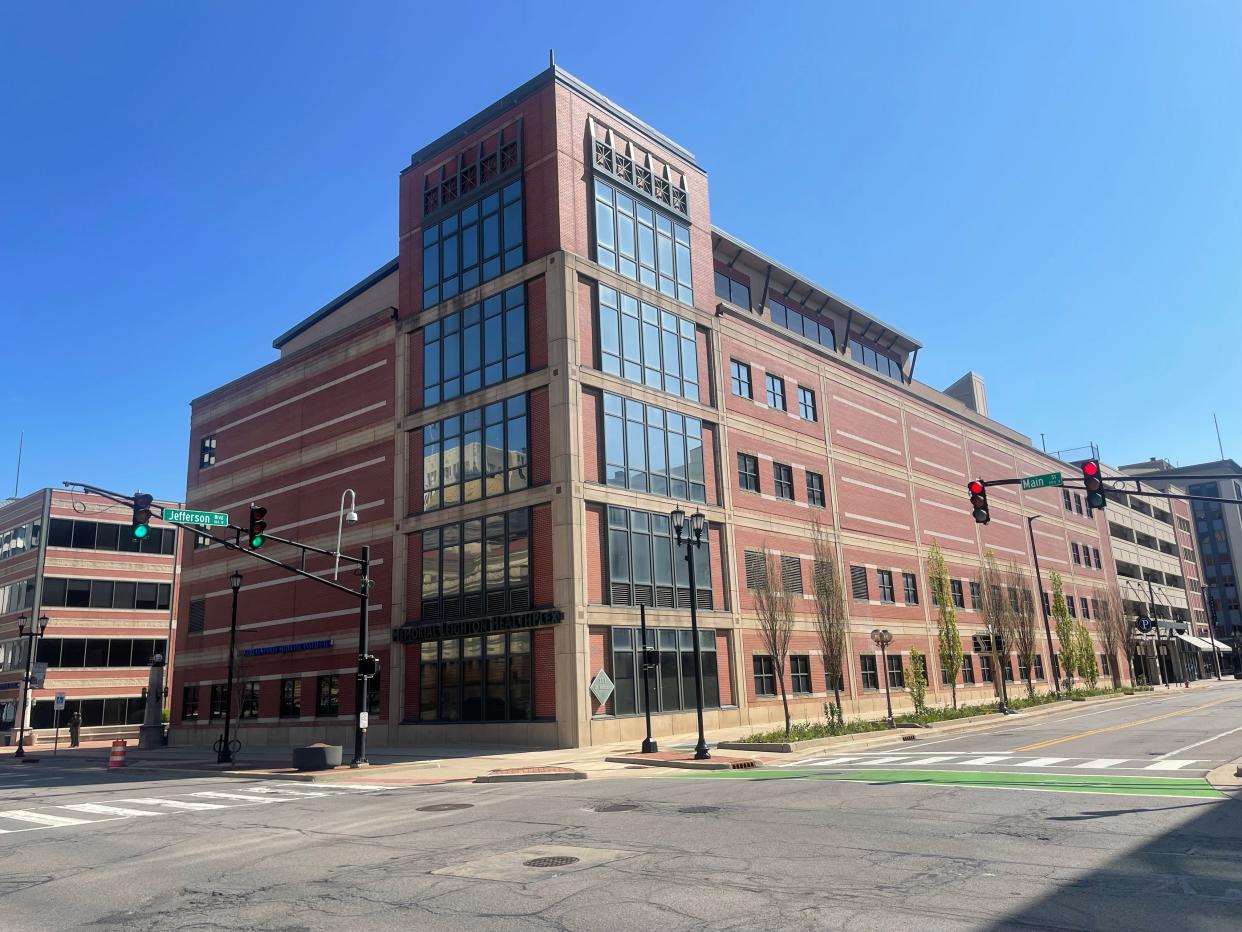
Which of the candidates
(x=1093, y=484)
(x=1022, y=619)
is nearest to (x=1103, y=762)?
(x=1093, y=484)

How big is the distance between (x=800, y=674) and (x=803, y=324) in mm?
21187

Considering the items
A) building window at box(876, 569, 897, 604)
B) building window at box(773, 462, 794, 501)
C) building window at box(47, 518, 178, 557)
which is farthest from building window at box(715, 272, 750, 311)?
building window at box(47, 518, 178, 557)

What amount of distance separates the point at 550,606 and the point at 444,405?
10.8 metres

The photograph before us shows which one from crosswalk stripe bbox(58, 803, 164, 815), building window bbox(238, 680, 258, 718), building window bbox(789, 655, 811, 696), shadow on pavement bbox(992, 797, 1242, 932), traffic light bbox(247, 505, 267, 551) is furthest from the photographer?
building window bbox(238, 680, 258, 718)

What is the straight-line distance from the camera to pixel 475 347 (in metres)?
37.2

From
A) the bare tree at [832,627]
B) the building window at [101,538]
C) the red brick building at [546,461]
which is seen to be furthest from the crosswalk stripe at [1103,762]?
the building window at [101,538]

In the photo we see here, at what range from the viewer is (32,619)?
60.2 metres

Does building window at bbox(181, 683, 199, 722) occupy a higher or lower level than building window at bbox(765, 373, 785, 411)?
lower

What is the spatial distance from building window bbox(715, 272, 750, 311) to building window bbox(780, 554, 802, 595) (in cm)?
1322

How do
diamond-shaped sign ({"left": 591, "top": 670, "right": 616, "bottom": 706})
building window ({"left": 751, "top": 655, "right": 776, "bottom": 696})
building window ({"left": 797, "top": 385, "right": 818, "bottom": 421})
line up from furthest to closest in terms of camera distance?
building window ({"left": 797, "top": 385, "right": 818, "bottom": 421}) → building window ({"left": 751, "top": 655, "right": 776, "bottom": 696}) → diamond-shaped sign ({"left": 591, "top": 670, "right": 616, "bottom": 706})

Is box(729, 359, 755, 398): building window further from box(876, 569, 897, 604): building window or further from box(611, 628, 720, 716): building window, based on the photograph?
box(876, 569, 897, 604): building window

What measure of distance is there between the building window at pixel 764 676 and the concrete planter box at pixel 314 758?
19.1 metres

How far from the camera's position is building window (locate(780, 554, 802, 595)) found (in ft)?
137

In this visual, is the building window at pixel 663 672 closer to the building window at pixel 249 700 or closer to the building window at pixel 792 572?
the building window at pixel 792 572
